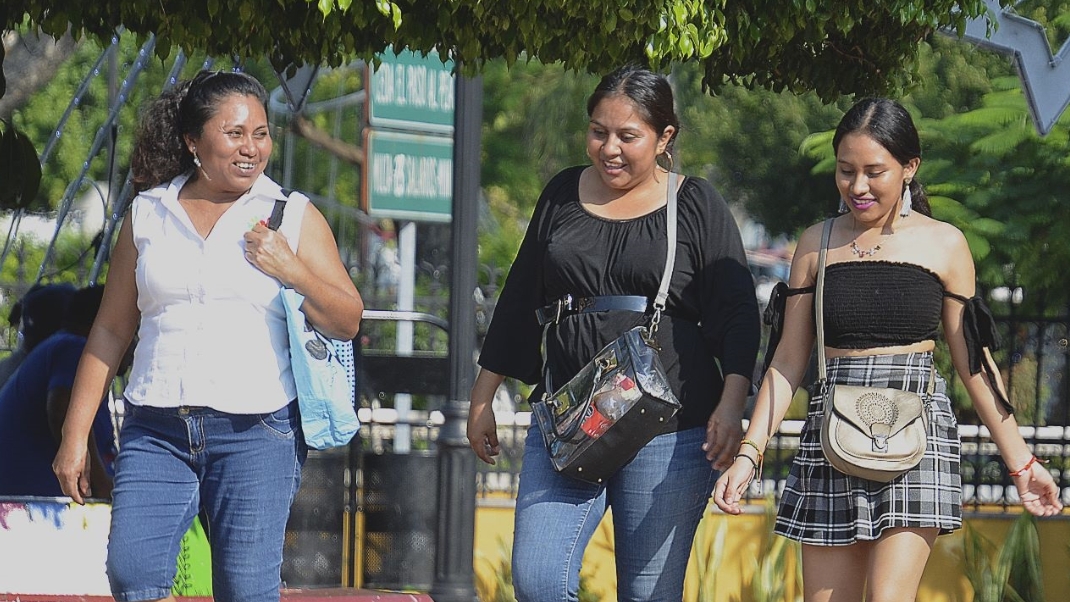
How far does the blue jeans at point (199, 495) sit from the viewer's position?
3449 millimetres

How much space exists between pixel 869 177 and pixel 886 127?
13cm

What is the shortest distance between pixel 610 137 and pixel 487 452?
960 mm

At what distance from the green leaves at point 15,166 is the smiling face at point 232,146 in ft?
2.87

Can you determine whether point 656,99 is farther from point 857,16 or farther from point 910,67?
point 910,67

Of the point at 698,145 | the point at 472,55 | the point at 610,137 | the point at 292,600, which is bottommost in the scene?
the point at 292,600

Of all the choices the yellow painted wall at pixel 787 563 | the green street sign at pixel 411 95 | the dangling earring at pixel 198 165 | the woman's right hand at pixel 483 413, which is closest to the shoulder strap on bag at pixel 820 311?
the woman's right hand at pixel 483 413

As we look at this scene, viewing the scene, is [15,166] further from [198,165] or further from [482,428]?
[482,428]

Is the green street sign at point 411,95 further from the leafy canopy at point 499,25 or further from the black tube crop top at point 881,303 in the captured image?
the black tube crop top at point 881,303

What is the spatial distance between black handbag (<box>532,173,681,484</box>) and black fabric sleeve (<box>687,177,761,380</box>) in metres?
0.11

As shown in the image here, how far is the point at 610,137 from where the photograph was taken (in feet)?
11.9

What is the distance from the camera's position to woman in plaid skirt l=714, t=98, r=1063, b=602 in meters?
3.51

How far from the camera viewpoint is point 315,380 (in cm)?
356

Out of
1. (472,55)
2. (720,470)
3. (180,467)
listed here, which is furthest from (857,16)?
(180,467)

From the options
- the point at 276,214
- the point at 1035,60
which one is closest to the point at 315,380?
the point at 276,214
